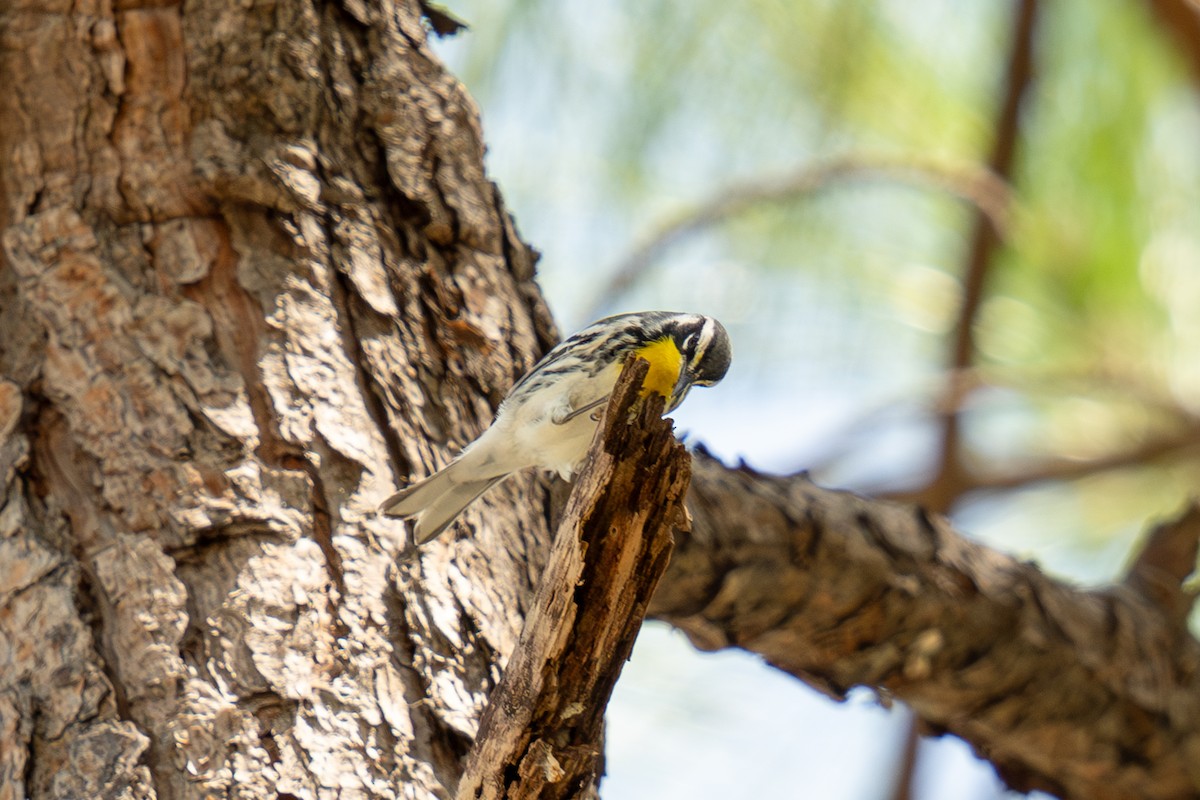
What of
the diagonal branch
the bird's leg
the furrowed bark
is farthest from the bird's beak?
the furrowed bark

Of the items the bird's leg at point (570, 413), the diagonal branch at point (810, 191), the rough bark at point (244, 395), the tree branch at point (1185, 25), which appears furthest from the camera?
the tree branch at point (1185, 25)

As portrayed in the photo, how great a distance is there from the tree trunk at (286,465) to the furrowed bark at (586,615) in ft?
1.30

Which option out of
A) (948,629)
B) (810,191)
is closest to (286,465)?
(948,629)

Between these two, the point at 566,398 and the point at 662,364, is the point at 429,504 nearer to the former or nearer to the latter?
the point at 566,398

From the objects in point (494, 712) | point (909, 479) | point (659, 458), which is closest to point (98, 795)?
point (494, 712)

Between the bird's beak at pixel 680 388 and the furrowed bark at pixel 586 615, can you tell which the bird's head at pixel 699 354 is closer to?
the bird's beak at pixel 680 388

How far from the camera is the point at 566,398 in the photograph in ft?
8.91

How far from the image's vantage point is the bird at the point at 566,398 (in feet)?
7.24

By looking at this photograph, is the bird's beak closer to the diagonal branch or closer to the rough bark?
the rough bark

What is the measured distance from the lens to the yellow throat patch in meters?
2.75

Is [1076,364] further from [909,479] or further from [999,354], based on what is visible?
[909,479]

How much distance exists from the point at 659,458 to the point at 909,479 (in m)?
2.39

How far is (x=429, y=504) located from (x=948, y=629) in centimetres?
150

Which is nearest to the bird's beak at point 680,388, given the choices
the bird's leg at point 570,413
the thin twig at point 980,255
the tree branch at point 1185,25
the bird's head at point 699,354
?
the bird's head at point 699,354
